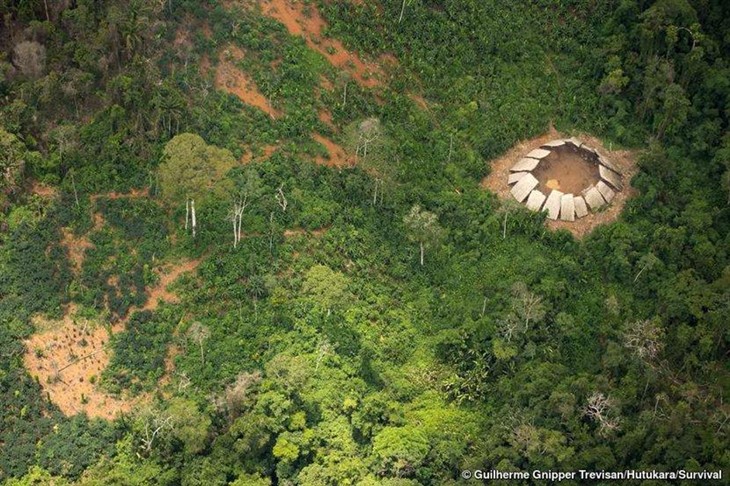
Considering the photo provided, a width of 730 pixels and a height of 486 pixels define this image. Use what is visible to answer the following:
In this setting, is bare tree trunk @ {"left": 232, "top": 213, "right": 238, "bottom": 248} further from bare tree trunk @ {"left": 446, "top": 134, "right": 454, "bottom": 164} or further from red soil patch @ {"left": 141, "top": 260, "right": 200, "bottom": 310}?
bare tree trunk @ {"left": 446, "top": 134, "right": 454, "bottom": 164}

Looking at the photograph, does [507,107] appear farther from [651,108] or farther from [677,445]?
[677,445]

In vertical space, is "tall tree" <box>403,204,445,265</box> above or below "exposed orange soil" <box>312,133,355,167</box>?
below

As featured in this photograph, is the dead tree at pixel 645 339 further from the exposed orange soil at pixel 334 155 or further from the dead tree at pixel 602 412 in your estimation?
the exposed orange soil at pixel 334 155

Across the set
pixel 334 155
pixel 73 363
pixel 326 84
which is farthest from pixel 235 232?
pixel 326 84

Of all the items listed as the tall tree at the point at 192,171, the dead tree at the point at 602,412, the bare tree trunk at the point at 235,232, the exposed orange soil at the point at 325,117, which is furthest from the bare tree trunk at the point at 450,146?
the dead tree at the point at 602,412

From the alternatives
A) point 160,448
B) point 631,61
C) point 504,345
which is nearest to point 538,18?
point 631,61

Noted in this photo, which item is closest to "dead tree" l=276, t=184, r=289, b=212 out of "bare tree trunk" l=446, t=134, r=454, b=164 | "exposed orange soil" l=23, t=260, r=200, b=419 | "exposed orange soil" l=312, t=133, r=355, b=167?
"exposed orange soil" l=312, t=133, r=355, b=167

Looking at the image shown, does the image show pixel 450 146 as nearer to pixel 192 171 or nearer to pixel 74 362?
pixel 192 171
